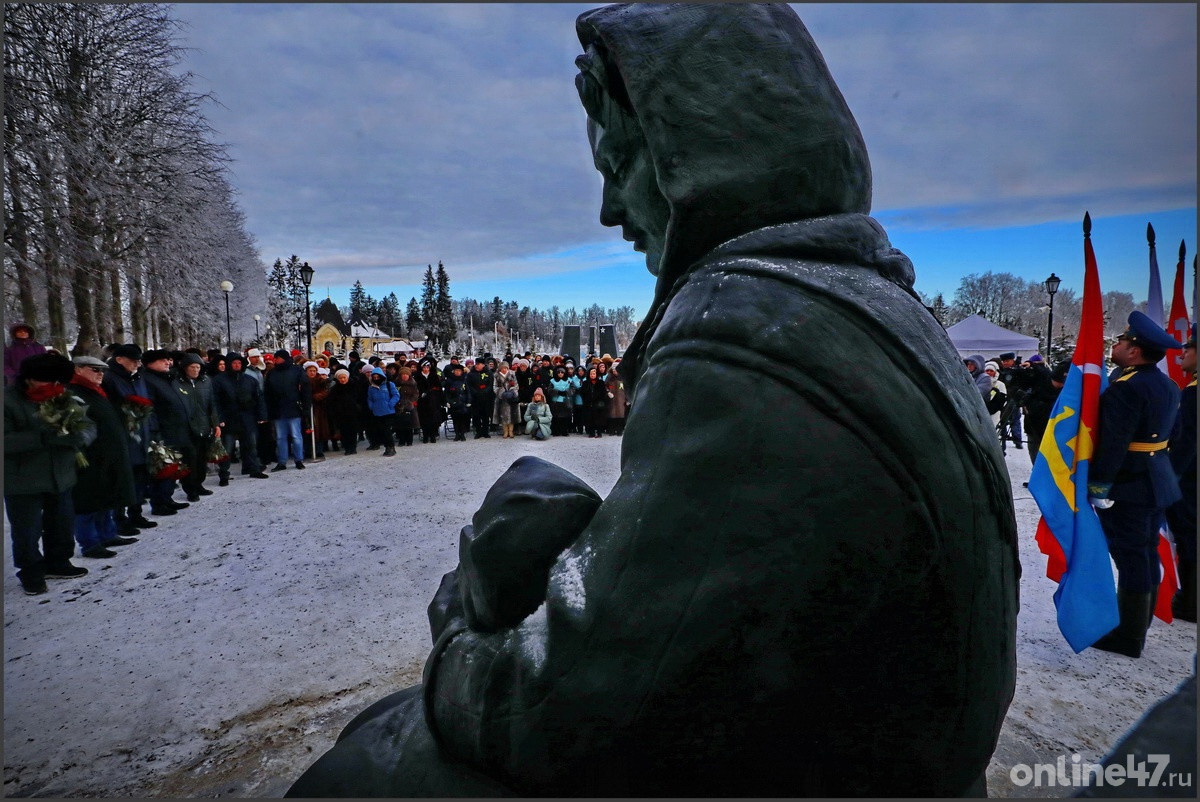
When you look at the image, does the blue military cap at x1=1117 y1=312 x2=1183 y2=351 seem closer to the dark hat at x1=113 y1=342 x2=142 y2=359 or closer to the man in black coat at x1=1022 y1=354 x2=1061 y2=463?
the man in black coat at x1=1022 y1=354 x2=1061 y2=463

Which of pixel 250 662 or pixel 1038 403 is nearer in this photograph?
pixel 250 662

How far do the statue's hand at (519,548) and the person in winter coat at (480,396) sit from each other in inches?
522

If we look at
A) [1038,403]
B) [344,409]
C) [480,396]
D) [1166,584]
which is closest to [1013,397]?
[1038,403]

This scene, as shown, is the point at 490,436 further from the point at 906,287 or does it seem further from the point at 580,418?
the point at 906,287

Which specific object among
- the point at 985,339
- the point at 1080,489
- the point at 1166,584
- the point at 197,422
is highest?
the point at 985,339

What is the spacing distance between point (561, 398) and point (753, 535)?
536 inches

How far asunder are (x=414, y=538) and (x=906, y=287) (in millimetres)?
5659

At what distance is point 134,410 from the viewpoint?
6.57m

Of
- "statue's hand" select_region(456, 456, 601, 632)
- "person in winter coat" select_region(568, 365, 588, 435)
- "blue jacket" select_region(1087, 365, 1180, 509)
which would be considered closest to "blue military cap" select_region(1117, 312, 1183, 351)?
"blue jacket" select_region(1087, 365, 1180, 509)

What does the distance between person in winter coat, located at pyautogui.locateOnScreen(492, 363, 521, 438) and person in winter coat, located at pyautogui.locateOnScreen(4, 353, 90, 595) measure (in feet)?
29.7

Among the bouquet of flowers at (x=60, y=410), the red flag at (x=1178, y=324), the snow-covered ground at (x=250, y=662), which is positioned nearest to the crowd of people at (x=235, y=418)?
the bouquet of flowers at (x=60, y=410)

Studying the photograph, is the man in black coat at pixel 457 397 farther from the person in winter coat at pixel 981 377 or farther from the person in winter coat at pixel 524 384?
the person in winter coat at pixel 981 377

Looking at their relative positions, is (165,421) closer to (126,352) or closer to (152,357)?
(152,357)

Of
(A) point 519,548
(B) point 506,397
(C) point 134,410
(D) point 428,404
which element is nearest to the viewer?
(A) point 519,548
